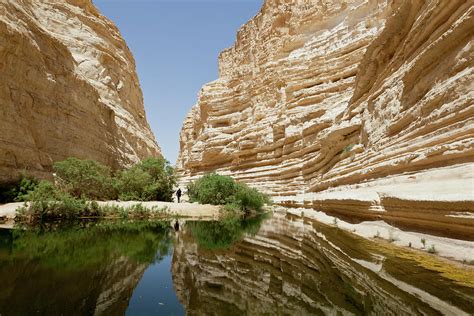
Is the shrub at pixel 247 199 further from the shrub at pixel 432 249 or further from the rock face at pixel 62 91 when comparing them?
the shrub at pixel 432 249

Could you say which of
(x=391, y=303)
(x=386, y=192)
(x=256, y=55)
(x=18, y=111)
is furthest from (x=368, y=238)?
(x=256, y=55)

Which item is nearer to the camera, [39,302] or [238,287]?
[39,302]

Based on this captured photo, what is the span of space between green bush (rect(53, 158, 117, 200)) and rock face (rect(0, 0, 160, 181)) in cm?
117

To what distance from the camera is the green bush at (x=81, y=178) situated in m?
18.3

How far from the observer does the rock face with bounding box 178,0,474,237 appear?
31.2ft

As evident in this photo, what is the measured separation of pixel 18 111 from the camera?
58.9ft

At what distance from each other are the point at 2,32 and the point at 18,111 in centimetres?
429

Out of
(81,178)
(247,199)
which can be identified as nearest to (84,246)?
(81,178)

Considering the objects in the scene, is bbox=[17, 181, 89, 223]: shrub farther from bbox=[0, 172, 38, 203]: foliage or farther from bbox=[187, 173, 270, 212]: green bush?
bbox=[187, 173, 270, 212]: green bush

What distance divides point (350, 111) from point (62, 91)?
20.3m

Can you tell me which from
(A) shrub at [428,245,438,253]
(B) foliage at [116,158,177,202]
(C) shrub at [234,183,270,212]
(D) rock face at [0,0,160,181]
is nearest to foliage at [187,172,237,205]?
(C) shrub at [234,183,270,212]

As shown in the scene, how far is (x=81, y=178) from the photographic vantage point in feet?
60.7

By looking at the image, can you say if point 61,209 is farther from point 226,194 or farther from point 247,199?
point 247,199

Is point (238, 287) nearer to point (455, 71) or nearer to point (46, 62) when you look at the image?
point (455, 71)
